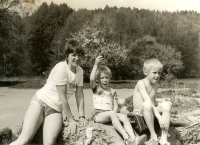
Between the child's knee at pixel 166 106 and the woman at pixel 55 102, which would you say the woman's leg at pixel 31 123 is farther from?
the child's knee at pixel 166 106

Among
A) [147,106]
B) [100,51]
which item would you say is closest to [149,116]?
Answer: [147,106]

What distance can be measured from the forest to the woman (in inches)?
518

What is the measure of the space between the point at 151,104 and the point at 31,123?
1.18 metres

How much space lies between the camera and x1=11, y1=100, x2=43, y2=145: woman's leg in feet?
9.93

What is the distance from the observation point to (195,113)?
4328mm

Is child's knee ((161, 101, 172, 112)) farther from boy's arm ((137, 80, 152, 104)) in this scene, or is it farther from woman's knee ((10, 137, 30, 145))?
woman's knee ((10, 137, 30, 145))

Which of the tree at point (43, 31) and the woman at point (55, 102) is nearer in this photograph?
the woman at point (55, 102)

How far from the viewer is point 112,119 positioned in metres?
3.09

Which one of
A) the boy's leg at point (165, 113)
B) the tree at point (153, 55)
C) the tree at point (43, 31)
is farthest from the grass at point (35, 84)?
the boy's leg at point (165, 113)

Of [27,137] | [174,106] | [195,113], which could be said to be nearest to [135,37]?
[174,106]

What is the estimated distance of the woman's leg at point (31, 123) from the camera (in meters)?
3.03

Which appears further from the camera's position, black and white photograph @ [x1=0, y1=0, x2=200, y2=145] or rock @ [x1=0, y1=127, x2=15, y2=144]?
rock @ [x1=0, y1=127, x2=15, y2=144]

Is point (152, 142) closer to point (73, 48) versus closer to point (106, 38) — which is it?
point (73, 48)

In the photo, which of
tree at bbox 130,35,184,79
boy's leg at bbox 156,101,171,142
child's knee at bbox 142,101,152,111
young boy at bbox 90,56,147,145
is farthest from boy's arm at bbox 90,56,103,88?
tree at bbox 130,35,184,79
